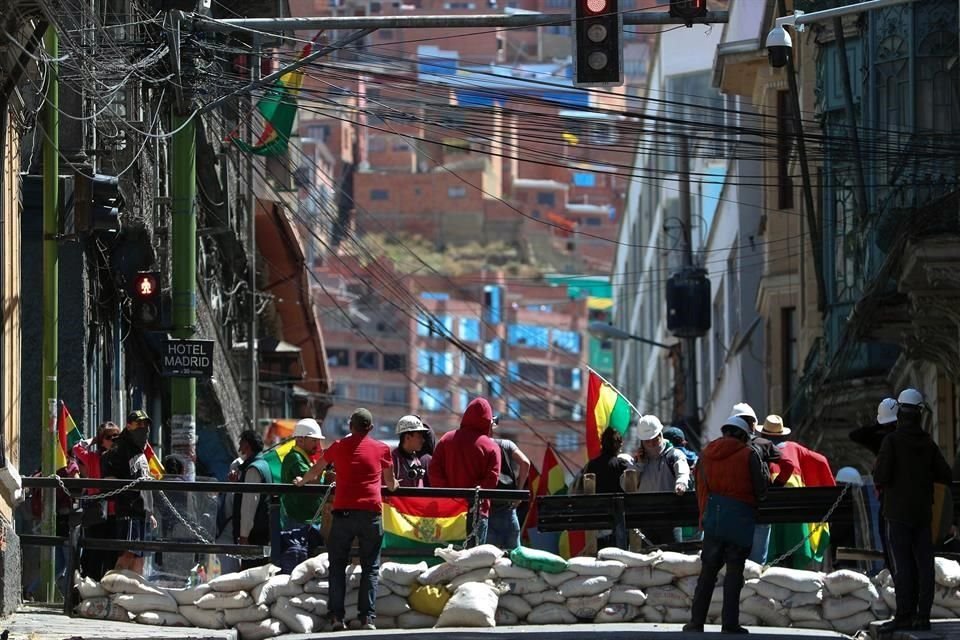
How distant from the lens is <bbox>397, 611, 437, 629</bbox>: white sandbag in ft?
52.1

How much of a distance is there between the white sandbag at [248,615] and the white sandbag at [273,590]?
50mm

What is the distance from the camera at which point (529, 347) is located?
156 m

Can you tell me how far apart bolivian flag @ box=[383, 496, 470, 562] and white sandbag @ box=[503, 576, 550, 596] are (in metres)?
0.79

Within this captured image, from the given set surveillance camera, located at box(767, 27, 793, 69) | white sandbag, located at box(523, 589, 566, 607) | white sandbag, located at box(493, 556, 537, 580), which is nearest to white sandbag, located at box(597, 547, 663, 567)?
white sandbag, located at box(523, 589, 566, 607)

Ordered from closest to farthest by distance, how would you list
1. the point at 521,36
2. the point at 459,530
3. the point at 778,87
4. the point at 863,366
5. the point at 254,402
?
the point at 459,530 → the point at 863,366 → the point at 254,402 → the point at 778,87 → the point at 521,36

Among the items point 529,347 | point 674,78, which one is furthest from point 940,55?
point 529,347

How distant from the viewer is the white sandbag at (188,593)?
51.7 feet

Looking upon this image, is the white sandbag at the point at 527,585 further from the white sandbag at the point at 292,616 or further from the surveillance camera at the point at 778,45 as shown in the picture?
the surveillance camera at the point at 778,45

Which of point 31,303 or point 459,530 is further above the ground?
point 31,303

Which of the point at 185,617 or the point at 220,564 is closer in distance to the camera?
the point at 185,617

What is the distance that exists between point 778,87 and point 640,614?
25033 millimetres

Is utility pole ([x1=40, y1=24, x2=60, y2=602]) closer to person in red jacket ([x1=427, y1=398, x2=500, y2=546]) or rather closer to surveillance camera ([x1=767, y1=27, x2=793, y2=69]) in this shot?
person in red jacket ([x1=427, y1=398, x2=500, y2=546])

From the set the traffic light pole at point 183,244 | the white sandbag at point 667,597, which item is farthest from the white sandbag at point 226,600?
the traffic light pole at point 183,244

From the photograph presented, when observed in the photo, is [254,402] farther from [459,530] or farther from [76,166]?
[459,530]
